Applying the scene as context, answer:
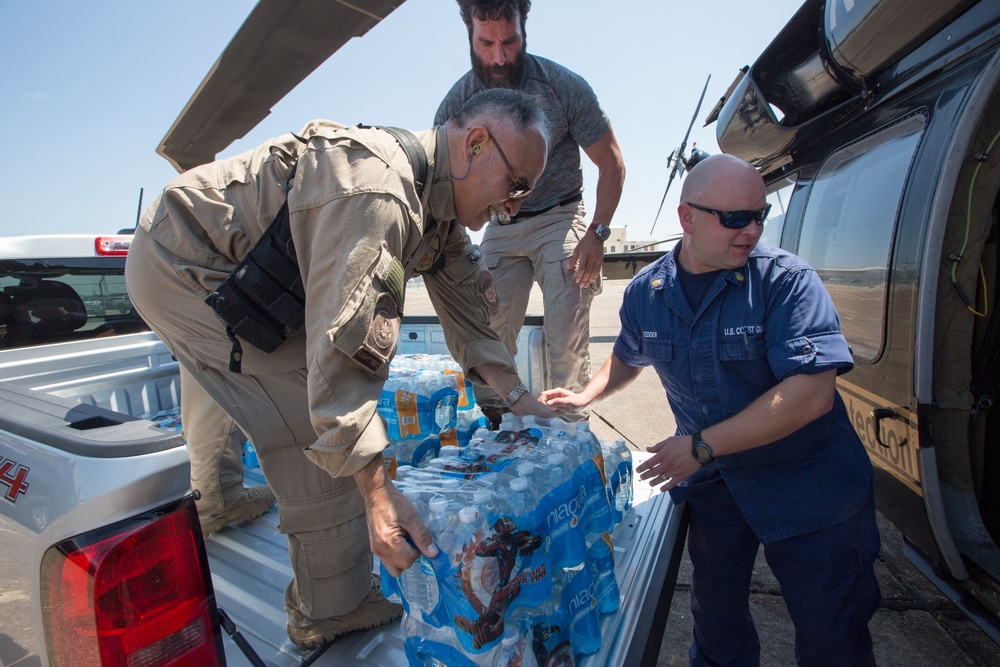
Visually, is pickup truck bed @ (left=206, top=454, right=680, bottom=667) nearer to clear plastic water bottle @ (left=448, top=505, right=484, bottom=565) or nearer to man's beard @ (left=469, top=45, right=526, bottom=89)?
clear plastic water bottle @ (left=448, top=505, right=484, bottom=565)

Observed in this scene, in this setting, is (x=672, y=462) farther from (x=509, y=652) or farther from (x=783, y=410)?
(x=509, y=652)

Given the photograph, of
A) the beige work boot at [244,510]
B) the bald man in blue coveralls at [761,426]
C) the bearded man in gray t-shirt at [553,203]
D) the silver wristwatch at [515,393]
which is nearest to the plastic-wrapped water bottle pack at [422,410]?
the bearded man in gray t-shirt at [553,203]

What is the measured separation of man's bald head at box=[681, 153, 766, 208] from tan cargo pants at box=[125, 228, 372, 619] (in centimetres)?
137

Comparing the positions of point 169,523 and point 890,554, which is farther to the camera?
point 890,554

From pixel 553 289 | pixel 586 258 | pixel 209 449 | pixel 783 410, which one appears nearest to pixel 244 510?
pixel 209 449

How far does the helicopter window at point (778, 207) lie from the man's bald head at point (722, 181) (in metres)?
1.93

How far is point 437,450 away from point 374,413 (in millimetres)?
1137

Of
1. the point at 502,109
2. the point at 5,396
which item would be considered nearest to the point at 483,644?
the point at 5,396

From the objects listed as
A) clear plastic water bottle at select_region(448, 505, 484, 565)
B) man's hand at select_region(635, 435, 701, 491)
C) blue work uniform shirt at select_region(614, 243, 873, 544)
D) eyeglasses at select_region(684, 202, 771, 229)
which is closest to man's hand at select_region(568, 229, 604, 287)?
blue work uniform shirt at select_region(614, 243, 873, 544)

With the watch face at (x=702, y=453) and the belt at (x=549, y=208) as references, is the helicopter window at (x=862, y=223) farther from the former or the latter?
the belt at (x=549, y=208)

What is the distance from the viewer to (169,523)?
954 mm

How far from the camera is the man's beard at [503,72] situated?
2793 mm

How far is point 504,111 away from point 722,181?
0.73 meters

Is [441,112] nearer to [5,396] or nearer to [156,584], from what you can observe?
[5,396]
